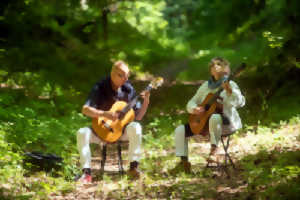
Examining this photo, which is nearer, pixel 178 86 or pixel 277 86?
pixel 277 86

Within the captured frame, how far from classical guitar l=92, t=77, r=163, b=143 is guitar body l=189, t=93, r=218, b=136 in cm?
69

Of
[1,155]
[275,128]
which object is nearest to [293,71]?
[275,128]

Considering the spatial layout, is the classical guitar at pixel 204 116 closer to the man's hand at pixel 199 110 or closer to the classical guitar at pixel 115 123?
the man's hand at pixel 199 110

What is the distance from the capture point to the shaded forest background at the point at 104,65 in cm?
689

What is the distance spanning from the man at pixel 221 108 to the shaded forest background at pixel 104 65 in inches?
36.7

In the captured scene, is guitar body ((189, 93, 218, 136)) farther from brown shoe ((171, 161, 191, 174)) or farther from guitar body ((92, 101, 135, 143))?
guitar body ((92, 101, 135, 143))

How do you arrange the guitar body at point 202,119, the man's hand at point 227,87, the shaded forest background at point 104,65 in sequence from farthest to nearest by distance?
Answer: the shaded forest background at point 104,65 < the guitar body at point 202,119 < the man's hand at point 227,87

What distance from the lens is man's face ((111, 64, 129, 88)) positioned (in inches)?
221

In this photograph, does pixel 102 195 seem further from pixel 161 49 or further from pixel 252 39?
pixel 252 39

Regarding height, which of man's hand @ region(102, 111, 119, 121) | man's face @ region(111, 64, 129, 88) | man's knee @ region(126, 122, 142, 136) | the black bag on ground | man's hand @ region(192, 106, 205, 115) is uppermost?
man's face @ region(111, 64, 129, 88)

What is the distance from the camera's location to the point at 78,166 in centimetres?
643

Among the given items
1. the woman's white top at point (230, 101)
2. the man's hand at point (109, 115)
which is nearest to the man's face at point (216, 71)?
the woman's white top at point (230, 101)

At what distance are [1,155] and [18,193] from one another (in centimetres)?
63

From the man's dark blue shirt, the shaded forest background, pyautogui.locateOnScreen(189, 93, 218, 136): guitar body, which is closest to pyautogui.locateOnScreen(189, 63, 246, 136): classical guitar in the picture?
pyautogui.locateOnScreen(189, 93, 218, 136): guitar body
